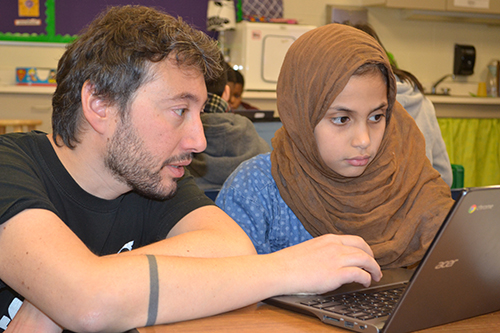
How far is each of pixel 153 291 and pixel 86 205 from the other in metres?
0.40

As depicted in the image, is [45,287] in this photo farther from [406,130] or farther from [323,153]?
[406,130]

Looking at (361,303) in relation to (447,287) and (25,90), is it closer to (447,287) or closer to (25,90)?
(447,287)

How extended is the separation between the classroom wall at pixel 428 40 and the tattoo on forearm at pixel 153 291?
4.79 m

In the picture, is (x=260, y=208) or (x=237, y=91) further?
(x=237, y=91)

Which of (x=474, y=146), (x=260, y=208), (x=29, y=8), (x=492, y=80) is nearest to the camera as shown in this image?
(x=260, y=208)

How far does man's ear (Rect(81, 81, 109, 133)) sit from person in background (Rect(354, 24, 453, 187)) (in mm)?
1383

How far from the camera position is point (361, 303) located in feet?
2.29

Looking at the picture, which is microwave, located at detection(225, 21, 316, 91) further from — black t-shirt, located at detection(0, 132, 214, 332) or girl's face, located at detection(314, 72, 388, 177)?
black t-shirt, located at detection(0, 132, 214, 332)

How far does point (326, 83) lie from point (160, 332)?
0.71m

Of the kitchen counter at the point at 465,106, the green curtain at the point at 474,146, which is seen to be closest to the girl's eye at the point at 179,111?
the kitchen counter at the point at 465,106

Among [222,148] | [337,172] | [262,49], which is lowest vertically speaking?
[222,148]

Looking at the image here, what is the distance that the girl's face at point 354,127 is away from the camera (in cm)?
114

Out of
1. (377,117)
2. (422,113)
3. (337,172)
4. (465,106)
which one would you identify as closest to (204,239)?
(337,172)

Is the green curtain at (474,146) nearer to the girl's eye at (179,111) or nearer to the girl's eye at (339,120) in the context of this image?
the girl's eye at (339,120)
